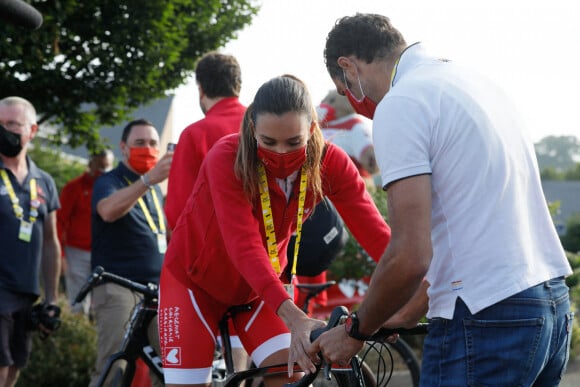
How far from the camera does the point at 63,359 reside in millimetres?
8422

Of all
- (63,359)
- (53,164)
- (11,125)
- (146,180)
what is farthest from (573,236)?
(11,125)

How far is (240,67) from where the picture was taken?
18.9 ft

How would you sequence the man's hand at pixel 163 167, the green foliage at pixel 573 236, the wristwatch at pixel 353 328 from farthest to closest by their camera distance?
1. the green foliage at pixel 573 236
2. the man's hand at pixel 163 167
3. the wristwatch at pixel 353 328

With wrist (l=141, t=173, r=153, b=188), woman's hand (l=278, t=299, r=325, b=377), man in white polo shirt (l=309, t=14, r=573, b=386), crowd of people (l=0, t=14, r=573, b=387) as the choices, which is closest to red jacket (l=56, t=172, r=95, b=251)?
crowd of people (l=0, t=14, r=573, b=387)

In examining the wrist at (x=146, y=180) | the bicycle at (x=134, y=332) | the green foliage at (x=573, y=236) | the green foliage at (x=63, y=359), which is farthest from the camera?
the green foliage at (x=573, y=236)

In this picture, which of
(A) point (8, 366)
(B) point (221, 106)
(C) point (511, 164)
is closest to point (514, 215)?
(C) point (511, 164)

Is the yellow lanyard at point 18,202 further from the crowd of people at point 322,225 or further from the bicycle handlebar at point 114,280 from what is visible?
the bicycle handlebar at point 114,280

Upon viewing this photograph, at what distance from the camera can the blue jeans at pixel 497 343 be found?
99.2 inches

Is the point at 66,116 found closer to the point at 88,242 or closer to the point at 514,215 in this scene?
the point at 88,242

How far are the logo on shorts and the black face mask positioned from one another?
9.38ft

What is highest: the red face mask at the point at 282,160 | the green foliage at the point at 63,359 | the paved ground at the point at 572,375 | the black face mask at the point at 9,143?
the black face mask at the point at 9,143

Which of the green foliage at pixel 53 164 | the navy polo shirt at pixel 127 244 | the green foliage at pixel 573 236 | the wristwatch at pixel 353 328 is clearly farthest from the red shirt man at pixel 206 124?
the green foliage at pixel 573 236

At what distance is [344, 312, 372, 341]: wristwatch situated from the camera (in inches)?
108

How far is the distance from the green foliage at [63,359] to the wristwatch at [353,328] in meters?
6.11
